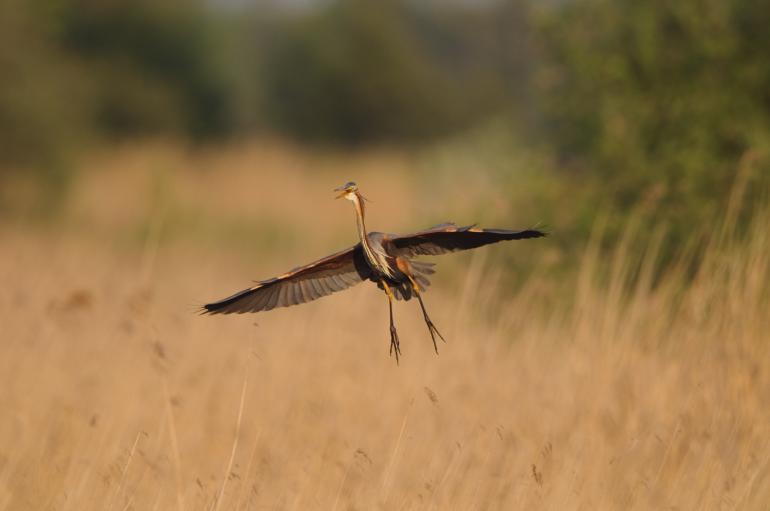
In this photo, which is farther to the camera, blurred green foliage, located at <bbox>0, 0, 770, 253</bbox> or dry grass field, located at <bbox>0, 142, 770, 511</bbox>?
blurred green foliage, located at <bbox>0, 0, 770, 253</bbox>

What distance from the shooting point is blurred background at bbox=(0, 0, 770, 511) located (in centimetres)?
424

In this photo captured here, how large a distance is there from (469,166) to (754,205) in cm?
708

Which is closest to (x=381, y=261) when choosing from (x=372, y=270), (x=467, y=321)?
(x=372, y=270)

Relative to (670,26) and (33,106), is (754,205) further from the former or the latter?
(33,106)

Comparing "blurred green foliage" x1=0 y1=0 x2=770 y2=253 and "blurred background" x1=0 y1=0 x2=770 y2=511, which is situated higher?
"blurred green foliage" x1=0 y1=0 x2=770 y2=253

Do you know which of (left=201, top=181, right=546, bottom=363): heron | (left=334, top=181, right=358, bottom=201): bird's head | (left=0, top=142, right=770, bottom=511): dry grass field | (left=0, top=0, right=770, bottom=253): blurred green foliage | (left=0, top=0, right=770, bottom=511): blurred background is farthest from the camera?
(left=0, top=0, right=770, bottom=253): blurred green foliage

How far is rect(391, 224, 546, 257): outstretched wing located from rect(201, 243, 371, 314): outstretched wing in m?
0.16

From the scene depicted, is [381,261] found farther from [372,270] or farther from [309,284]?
[309,284]

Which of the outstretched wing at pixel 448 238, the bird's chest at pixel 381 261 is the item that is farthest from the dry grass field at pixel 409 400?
the outstretched wing at pixel 448 238

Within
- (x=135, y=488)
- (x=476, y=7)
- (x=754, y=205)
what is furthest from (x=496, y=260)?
(x=476, y=7)

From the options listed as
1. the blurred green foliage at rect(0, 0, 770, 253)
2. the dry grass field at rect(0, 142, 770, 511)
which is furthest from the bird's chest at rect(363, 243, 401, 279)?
the blurred green foliage at rect(0, 0, 770, 253)

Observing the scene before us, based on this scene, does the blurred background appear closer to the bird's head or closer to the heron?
the heron

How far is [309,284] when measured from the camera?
3.84 meters

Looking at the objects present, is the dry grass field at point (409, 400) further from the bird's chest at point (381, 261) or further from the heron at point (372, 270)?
the bird's chest at point (381, 261)
